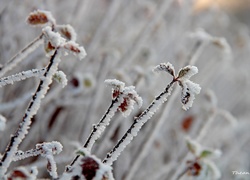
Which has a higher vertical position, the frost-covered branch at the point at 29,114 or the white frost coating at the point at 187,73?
the white frost coating at the point at 187,73

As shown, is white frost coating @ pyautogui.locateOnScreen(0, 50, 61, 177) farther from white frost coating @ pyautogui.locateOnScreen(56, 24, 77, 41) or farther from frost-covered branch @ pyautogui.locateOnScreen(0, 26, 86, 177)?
white frost coating @ pyautogui.locateOnScreen(56, 24, 77, 41)

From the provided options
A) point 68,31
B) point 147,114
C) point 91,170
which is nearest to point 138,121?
point 147,114

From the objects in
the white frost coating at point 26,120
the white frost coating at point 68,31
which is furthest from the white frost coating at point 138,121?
the white frost coating at point 68,31

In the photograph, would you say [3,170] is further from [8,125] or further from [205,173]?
[8,125]

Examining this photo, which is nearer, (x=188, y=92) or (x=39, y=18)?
(x=188, y=92)

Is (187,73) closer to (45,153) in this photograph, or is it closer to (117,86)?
(117,86)

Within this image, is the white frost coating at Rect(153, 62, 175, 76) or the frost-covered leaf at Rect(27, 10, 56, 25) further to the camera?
the frost-covered leaf at Rect(27, 10, 56, 25)

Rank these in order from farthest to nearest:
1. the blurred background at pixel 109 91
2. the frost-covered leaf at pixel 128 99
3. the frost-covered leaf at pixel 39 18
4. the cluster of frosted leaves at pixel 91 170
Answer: the blurred background at pixel 109 91, the frost-covered leaf at pixel 39 18, the frost-covered leaf at pixel 128 99, the cluster of frosted leaves at pixel 91 170

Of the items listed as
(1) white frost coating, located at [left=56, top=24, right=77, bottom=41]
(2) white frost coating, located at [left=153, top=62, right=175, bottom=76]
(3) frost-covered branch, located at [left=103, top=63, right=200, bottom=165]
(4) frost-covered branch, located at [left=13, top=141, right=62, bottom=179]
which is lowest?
(4) frost-covered branch, located at [left=13, top=141, right=62, bottom=179]

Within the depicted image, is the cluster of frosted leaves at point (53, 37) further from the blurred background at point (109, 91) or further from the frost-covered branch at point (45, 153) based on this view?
the blurred background at point (109, 91)

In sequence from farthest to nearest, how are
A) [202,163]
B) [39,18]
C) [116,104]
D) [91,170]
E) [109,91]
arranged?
1. [109,91]
2. [202,163]
3. [39,18]
4. [116,104]
5. [91,170]

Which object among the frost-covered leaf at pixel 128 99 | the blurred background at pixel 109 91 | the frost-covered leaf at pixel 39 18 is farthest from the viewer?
the blurred background at pixel 109 91

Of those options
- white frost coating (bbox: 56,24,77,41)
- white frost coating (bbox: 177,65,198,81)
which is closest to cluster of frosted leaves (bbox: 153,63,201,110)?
white frost coating (bbox: 177,65,198,81)
